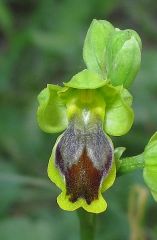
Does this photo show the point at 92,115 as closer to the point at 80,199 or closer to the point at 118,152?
the point at 118,152

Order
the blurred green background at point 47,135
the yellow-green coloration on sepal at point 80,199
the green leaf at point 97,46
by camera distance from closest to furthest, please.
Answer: the yellow-green coloration on sepal at point 80,199 → the green leaf at point 97,46 → the blurred green background at point 47,135

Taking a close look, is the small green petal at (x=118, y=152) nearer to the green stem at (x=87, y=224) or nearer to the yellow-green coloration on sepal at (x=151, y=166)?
the yellow-green coloration on sepal at (x=151, y=166)

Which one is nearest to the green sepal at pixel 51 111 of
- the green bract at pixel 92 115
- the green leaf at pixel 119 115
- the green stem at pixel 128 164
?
the green bract at pixel 92 115

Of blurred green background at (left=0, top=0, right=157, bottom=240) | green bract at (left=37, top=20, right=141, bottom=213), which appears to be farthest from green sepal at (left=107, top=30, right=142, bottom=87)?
blurred green background at (left=0, top=0, right=157, bottom=240)

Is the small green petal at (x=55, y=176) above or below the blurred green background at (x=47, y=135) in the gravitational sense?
above

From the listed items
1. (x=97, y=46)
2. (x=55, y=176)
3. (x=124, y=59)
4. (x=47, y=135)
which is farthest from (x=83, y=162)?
(x=47, y=135)

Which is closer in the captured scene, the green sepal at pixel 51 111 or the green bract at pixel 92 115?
the green bract at pixel 92 115
